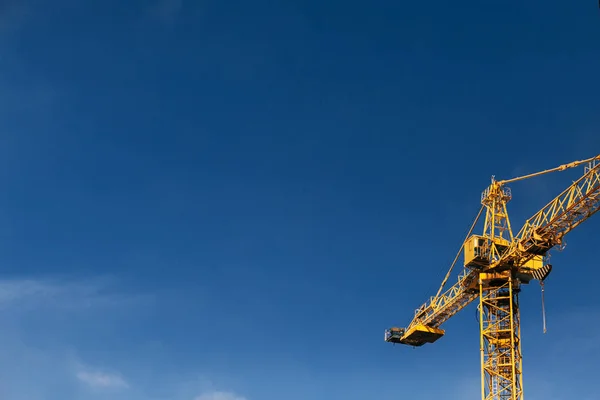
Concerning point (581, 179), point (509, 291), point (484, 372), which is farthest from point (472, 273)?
point (581, 179)

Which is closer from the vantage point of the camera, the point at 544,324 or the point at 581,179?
the point at 581,179

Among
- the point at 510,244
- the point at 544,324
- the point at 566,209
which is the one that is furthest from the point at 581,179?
the point at 544,324

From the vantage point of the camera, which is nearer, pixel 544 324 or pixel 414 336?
pixel 544 324

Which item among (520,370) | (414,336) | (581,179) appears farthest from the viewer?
(414,336)

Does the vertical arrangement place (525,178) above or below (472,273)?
above

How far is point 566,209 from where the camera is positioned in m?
74.9

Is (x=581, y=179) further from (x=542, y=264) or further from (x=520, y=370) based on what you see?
(x=520, y=370)

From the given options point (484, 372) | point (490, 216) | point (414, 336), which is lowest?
point (484, 372)

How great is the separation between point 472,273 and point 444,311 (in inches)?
320

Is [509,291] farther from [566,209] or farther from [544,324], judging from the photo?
[566,209]

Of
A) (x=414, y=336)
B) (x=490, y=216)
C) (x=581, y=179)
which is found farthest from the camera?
(x=414, y=336)

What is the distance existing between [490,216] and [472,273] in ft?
25.1

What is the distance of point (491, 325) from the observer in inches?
3361

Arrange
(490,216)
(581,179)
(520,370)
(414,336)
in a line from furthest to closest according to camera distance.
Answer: (414,336) → (490,216) → (520,370) → (581,179)
